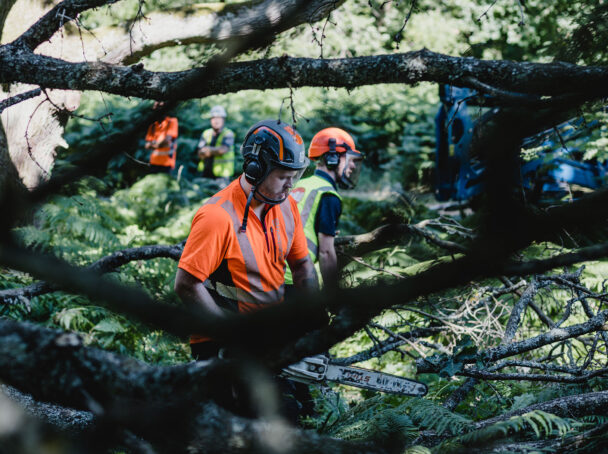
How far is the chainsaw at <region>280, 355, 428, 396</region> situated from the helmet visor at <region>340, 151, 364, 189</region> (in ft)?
7.70

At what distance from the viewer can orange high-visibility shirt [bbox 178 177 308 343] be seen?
10.5 ft

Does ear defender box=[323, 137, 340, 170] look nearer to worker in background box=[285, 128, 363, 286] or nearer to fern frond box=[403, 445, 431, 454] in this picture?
worker in background box=[285, 128, 363, 286]

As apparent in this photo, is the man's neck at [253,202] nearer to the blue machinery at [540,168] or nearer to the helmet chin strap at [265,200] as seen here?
the helmet chin strap at [265,200]

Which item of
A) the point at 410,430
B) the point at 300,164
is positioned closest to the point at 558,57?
the point at 300,164

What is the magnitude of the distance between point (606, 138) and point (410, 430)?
6164 mm

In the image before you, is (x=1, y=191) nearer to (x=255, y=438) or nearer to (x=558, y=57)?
(x=255, y=438)

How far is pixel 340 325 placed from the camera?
1622 millimetres

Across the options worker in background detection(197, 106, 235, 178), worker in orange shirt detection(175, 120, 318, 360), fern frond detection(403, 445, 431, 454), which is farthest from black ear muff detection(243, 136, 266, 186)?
worker in background detection(197, 106, 235, 178)

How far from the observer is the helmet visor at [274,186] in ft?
11.3

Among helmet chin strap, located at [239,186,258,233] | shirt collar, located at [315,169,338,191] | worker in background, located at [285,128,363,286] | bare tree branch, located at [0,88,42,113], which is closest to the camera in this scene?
helmet chin strap, located at [239,186,258,233]

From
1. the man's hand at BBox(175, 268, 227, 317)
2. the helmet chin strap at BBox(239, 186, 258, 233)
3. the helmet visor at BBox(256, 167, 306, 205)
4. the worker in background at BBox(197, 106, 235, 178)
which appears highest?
the worker in background at BBox(197, 106, 235, 178)

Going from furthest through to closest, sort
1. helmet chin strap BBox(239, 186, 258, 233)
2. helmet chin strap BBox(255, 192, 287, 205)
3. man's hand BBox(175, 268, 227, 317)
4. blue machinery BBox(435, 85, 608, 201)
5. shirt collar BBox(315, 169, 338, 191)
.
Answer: blue machinery BBox(435, 85, 608, 201)
shirt collar BBox(315, 169, 338, 191)
helmet chin strap BBox(255, 192, 287, 205)
helmet chin strap BBox(239, 186, 258, 233)
man's hand BBox(175, 268, 227, 317)

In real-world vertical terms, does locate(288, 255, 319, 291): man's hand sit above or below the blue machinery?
below

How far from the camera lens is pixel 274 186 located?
11.4 feet
